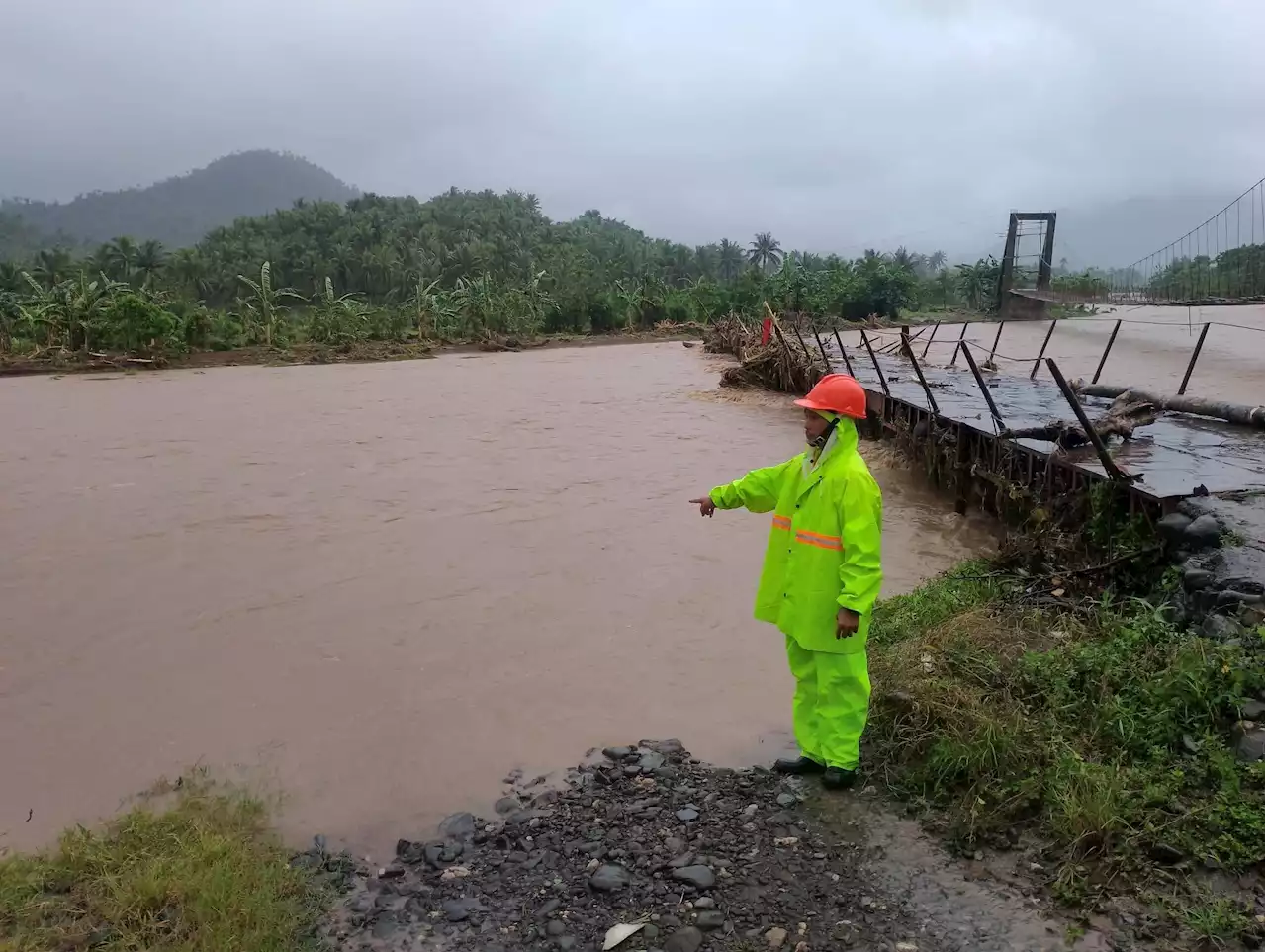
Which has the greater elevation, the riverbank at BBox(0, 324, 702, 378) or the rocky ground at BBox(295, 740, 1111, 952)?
the riverbank at BBox(0, 324, 702, 378)

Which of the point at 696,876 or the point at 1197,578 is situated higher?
the point at 1197,578

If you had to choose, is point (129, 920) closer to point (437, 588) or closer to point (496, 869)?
point (496, 869)

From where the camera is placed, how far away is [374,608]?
6.84 meters

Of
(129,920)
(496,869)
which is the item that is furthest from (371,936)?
(129,920)

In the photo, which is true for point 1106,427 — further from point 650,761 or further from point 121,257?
point 121,257

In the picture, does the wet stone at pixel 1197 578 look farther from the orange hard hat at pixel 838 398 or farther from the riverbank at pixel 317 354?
the riverbank at pixel 317 354

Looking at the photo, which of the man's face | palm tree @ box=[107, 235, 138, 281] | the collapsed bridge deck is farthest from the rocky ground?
palm tree @ box=[107, 235, 138, 281]

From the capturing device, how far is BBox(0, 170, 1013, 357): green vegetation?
23.8m

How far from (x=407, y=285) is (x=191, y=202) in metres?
125

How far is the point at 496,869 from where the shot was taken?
353cm

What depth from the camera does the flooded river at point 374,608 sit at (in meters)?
4.70

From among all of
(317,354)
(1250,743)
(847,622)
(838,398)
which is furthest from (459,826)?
(317,354)

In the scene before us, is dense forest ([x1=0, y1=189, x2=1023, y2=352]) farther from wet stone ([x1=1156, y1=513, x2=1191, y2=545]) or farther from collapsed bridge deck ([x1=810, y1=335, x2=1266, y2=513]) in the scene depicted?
wet stone ([x1=1156, y1=513, x2=1191, y2=545])

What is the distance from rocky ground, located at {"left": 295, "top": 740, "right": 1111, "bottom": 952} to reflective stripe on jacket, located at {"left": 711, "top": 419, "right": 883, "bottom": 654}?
721 millimetres
